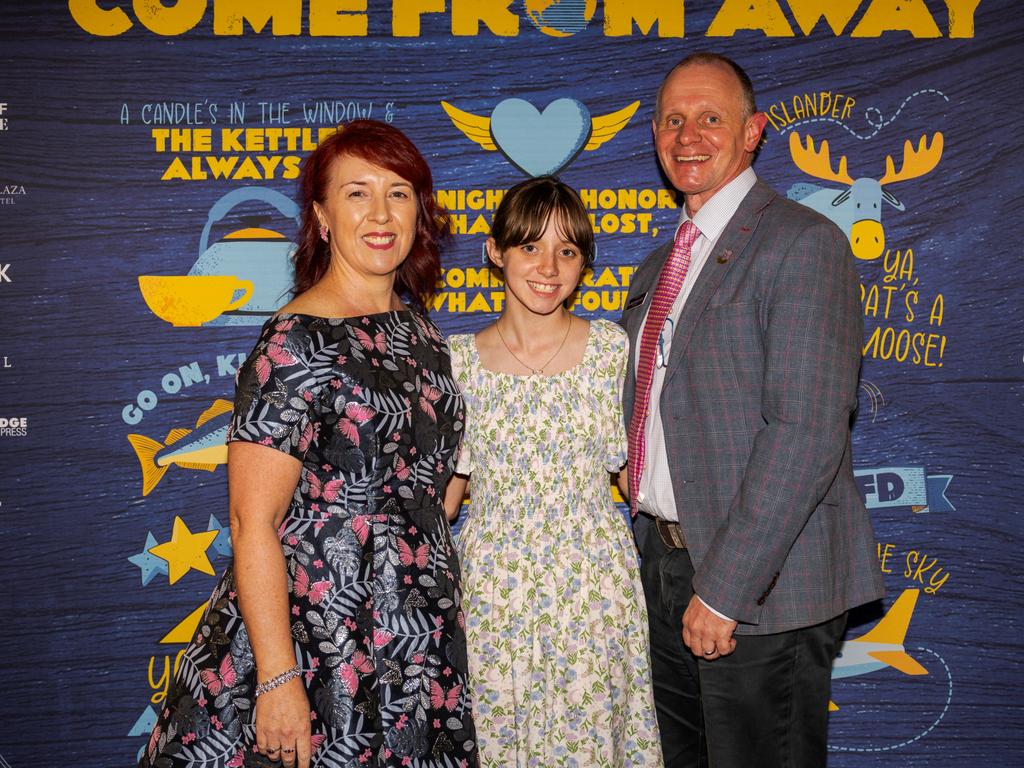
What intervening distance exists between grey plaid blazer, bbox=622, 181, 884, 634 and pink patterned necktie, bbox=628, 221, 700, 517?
111mm

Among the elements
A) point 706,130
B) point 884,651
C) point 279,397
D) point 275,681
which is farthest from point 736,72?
point 884,651

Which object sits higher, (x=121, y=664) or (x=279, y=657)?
(x=279, y=657)

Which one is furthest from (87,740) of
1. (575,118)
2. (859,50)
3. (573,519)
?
(859,50)

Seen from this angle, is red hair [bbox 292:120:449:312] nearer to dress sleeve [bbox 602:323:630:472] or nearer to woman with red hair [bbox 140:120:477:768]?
woman with red hair [bbox 140:120:477:768]

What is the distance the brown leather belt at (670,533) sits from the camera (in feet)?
7.00

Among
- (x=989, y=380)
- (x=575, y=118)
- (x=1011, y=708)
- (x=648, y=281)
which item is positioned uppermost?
(x=575, y=118)

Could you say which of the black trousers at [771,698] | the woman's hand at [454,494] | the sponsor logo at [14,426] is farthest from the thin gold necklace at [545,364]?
the sponsor logo at [14,426]

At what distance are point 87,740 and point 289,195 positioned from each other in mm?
1992

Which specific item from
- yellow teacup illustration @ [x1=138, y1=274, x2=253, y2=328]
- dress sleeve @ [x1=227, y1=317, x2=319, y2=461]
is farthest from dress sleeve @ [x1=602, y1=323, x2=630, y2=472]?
yellow teacup illustration @ [x1=138, y1=274, x2=253, y2=328]

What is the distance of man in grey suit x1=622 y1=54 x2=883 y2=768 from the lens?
1.86 m

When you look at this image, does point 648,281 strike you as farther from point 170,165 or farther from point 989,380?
point 170,165

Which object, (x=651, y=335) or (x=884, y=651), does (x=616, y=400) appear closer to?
(x=651, y=335)

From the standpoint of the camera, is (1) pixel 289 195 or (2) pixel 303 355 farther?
(1) pixel 289 195

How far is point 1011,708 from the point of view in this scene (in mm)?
2959
